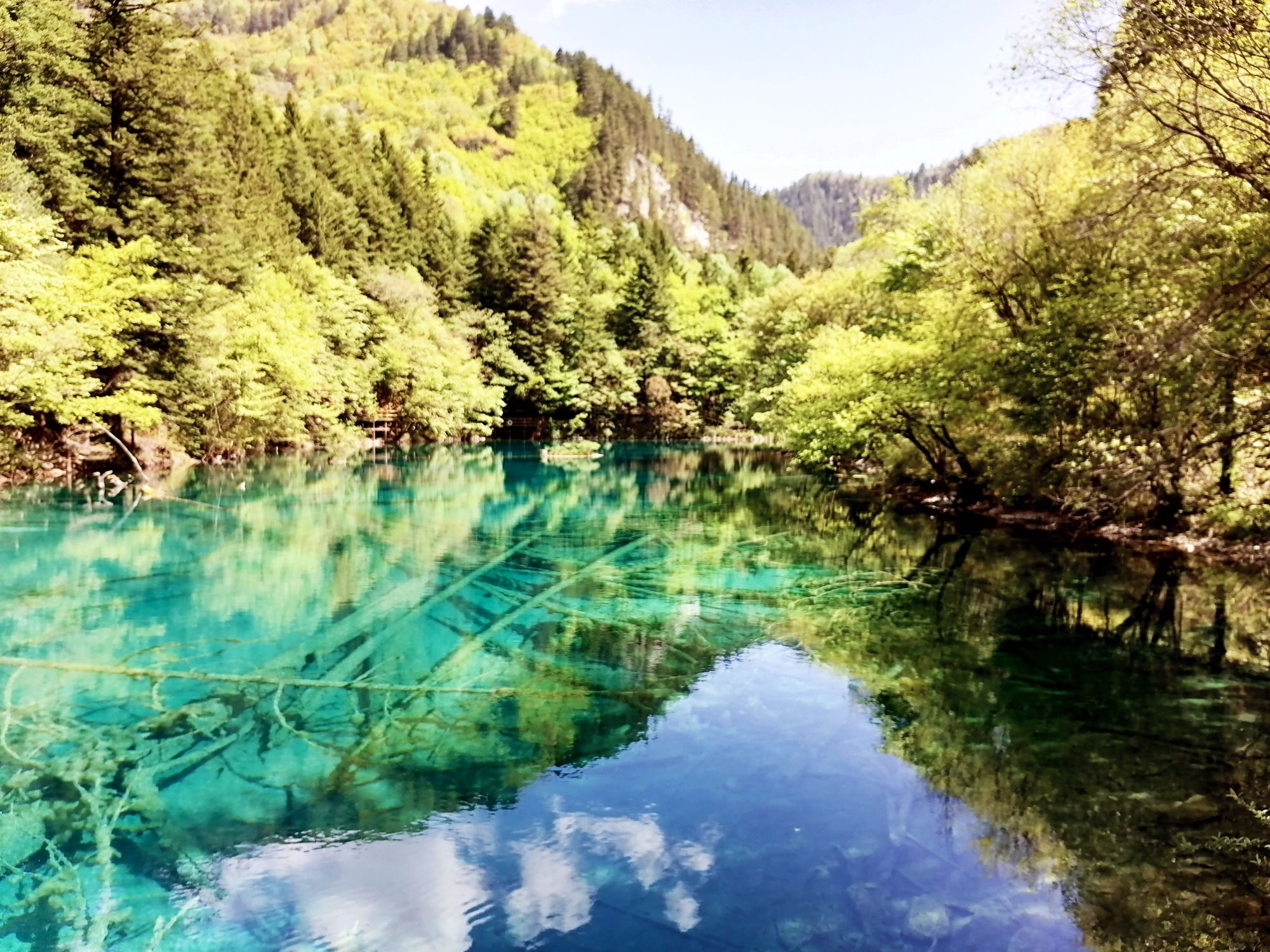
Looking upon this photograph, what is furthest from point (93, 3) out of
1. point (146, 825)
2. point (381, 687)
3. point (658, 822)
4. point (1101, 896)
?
point (1101, 896)

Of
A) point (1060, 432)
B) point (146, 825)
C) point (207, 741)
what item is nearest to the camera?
point (146, 825)

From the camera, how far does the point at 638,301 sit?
192 feet

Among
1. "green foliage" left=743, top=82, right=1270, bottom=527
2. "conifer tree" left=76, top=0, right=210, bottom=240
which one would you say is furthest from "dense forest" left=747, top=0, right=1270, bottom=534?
"conifer tree" left=76, top=0, right=210, bottom=240

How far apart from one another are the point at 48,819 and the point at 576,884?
11.8 ft

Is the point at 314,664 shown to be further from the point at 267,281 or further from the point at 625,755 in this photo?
the point at 267,281

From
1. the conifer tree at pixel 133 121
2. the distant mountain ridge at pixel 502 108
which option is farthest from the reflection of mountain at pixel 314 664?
the distant mountain ridge at pixel 502 108

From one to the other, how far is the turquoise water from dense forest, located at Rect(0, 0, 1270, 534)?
243 cm

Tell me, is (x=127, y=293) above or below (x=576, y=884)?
above

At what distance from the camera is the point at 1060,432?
1606 centimetres

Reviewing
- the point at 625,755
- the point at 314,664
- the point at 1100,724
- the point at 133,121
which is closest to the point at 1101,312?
the point at 1100,724

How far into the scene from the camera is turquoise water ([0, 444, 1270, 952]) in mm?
4684

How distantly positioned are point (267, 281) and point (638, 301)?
28.7 m

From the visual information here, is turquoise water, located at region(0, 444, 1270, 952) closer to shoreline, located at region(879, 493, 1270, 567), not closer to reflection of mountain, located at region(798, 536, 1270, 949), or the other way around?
reflection of mountain, located at region(798, 536, 1270, 949)

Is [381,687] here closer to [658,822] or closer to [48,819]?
[48,819]
